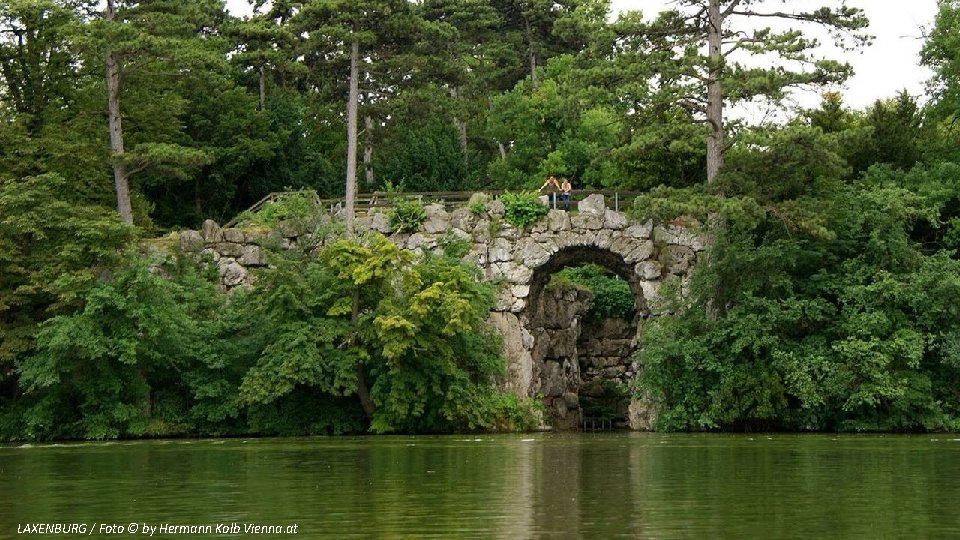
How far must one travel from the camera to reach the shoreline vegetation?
121 feet

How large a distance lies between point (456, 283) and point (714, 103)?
8450mm

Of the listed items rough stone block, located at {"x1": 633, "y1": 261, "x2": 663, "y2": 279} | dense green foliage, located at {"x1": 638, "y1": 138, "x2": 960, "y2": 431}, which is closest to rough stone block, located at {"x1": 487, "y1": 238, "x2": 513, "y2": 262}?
rough stone block, located at {"x1": 633, "y1": 261, "x2": 663, "y2": 279}

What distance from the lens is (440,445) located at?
1256 inches

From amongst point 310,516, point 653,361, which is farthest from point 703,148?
point 310,516

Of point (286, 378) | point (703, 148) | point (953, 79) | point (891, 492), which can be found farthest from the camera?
point (953, 79)

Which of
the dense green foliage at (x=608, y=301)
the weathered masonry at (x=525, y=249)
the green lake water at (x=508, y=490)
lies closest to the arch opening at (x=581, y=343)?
the dense green foliage at (x=608, y=301)

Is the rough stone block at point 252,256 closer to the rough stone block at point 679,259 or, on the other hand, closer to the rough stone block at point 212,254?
the rough stone block at point 212,254

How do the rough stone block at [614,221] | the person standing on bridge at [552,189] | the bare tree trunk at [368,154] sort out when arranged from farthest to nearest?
1. the bare tree trunk at [368,154]
2. the person standing on bridge at [552,189]
3. the rough stone block at [614,221]

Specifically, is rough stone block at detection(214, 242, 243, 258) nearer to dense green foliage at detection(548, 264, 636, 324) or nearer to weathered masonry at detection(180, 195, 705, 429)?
weathered masonry at detection(180, 195, 705, 429)

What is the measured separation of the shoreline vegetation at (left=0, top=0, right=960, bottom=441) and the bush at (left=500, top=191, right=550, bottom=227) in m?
0.12

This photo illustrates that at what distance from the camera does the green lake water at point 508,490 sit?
49.1ft

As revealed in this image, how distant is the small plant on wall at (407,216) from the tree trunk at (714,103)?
8216 millimetres

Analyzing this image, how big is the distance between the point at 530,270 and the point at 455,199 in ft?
28.2

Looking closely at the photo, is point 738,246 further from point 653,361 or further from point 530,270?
point 530,270
